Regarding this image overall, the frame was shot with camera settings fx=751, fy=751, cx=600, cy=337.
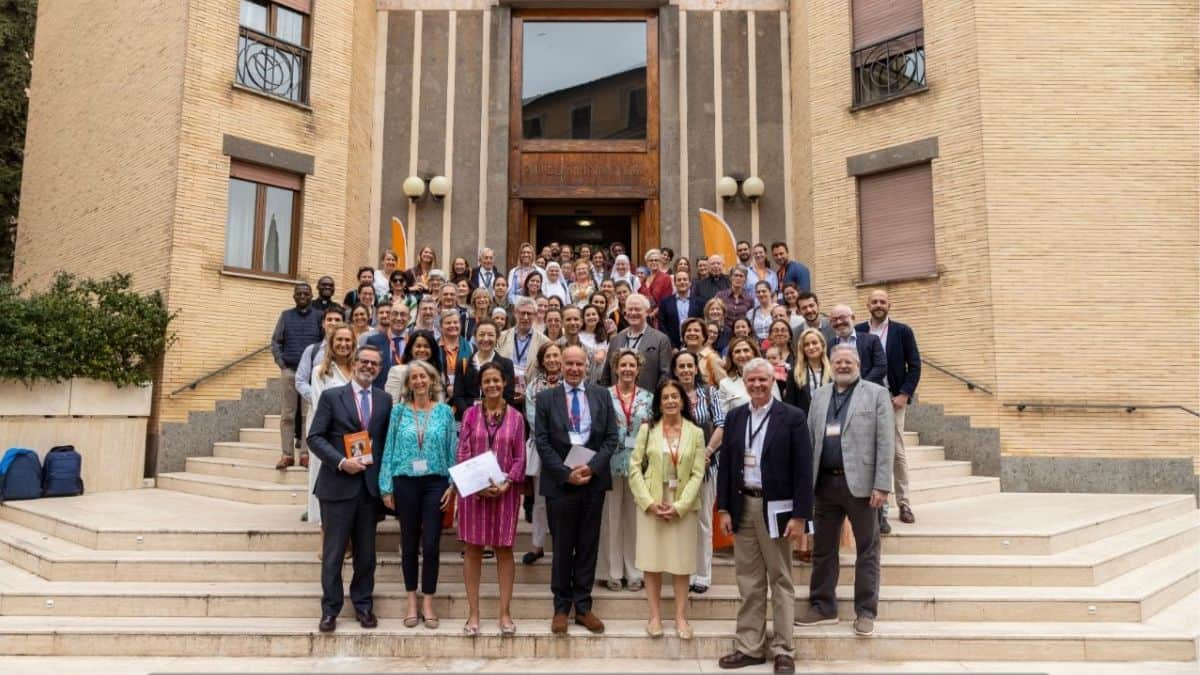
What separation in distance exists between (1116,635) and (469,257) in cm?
1088

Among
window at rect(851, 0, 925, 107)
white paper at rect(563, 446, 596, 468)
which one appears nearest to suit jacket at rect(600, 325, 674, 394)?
white paper at rect(563, 446, 596, 468)

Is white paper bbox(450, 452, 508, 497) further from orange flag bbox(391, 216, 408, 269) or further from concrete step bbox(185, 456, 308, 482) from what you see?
orange flag bbox(391, 216, 408, 269)

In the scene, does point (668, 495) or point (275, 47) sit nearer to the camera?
point (668, 495)

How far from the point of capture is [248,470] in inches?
352

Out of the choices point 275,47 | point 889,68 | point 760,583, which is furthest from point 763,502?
point 275,47

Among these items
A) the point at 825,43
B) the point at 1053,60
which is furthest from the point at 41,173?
the point at 1053,60

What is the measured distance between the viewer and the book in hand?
17.5 feet

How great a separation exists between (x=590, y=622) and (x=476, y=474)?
53.4 inches

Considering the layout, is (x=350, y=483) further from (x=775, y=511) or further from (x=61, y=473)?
(x=61, y=473)

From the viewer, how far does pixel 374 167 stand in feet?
A: 45.0

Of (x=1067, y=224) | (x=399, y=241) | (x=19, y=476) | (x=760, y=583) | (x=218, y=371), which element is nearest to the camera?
(x=760, y=583)

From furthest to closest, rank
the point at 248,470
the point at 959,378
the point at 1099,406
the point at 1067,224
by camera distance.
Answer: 1. the point at 959,378
2. the point at 1067,224
3. the point at 1099,406
4. the point at 248,470

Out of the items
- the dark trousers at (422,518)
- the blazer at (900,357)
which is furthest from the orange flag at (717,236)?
the dark trousers at (422,518)

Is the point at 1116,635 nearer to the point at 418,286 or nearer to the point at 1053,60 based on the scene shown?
the point at 418,286
